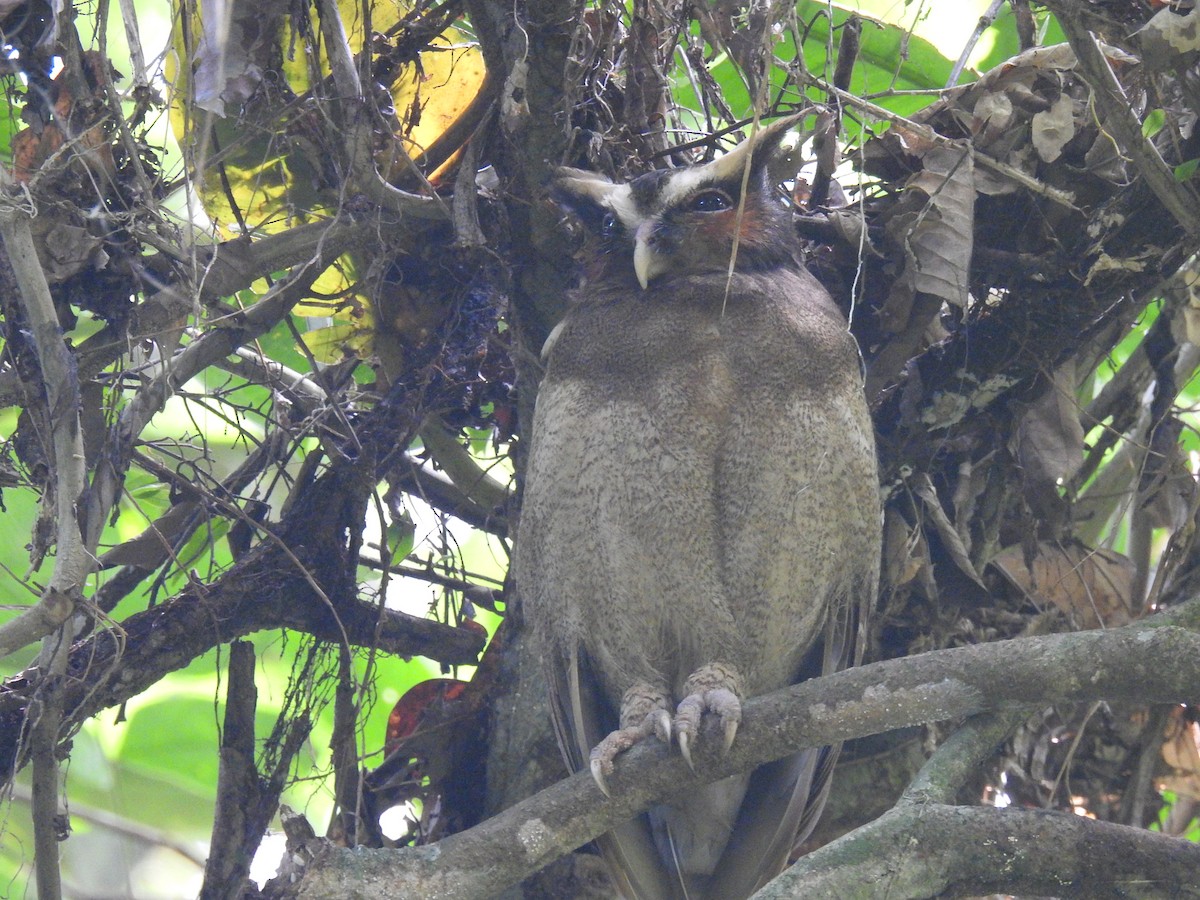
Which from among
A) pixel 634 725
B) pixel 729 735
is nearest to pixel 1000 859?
pixel 729 735

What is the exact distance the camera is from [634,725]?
2.86 meters

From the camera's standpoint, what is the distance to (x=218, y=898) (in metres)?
3.05

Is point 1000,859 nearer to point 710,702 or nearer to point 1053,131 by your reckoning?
point 710,702

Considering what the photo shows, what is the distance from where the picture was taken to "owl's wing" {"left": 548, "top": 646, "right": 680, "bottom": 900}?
300 centimetres

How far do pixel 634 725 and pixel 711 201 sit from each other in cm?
128

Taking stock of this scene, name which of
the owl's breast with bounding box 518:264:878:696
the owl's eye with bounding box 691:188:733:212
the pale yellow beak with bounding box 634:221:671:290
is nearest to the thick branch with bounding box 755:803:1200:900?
the owl's breast with bounding box 518:264:878:696

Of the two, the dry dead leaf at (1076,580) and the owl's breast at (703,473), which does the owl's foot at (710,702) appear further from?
the dry dead leaf at (1076,580)

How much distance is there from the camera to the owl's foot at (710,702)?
2508 millimetres

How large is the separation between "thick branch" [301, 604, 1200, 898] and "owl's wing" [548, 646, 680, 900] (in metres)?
0.55

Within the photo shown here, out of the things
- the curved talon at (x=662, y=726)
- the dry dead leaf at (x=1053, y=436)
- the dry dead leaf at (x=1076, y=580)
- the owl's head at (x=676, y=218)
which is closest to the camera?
the curved talon at (x=662, y=726)

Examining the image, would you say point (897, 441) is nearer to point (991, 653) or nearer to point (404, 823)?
point (991, 653)

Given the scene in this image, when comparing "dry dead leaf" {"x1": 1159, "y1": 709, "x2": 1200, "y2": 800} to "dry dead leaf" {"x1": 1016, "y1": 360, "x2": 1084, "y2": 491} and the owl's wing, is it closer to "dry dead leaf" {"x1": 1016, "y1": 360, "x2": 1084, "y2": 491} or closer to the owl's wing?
"dry dead leaf" {"x1": 1016, "y1": 360, "x2": 1084, "y2": 491}

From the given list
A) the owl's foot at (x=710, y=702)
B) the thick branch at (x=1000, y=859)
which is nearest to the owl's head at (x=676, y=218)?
the owl's foot at (x=710, y=702)

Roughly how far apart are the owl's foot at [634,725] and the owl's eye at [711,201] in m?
1.18
